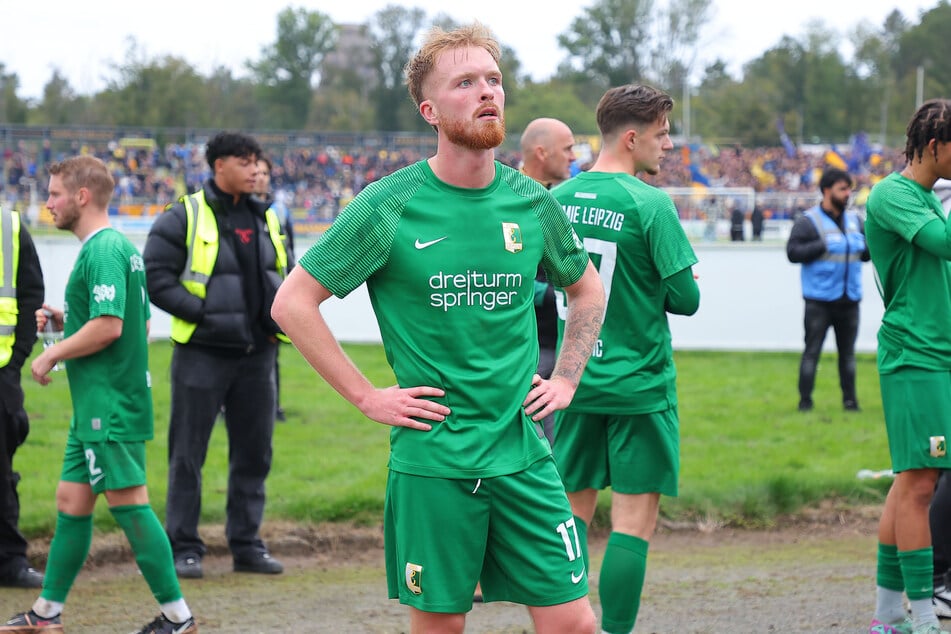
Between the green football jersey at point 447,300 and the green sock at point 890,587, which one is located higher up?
the green football jersey at point 447,300

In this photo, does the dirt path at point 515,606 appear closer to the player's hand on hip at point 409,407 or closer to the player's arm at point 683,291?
the player's arm at point 683,291

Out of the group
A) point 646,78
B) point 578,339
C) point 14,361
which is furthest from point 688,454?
point 646,78

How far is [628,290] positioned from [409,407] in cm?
162

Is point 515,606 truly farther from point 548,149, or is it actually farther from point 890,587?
point 548,149

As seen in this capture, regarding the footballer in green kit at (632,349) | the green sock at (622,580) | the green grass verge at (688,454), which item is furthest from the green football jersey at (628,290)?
the green grass verge at (688,454)

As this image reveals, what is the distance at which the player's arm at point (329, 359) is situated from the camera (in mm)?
3180

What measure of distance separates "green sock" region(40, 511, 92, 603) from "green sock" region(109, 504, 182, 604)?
231 millimetres

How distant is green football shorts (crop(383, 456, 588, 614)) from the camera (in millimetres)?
3213

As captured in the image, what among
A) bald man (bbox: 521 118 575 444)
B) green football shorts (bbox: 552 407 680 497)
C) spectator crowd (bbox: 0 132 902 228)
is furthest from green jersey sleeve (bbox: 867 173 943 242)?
spectator crowd (bbox: 0 132 902 228)

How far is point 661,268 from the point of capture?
14.6 feet

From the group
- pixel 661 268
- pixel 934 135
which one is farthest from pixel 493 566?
pixel 934 135

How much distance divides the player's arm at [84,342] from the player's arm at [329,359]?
2.00 metres

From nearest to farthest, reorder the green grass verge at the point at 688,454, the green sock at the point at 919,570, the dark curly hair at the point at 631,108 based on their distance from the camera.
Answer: the dark curly hair at the point at 631,108 < the green sock at the point at 919,570 < the green grass verge at the point at 688,454

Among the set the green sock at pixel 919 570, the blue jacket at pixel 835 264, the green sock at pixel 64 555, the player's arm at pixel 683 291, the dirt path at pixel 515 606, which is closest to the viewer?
the player's arm at pixel 683 291
